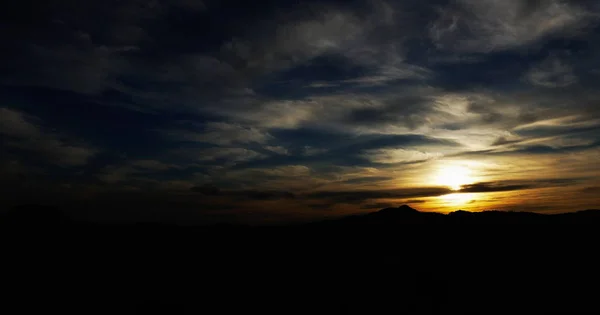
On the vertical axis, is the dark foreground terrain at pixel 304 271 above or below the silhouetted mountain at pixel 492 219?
below

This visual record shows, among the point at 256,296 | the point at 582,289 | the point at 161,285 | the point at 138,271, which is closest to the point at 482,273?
the point at 582,289

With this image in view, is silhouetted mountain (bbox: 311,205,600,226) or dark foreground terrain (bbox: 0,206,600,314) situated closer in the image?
dark foreground terrain (bbox: 0,206,600,314)

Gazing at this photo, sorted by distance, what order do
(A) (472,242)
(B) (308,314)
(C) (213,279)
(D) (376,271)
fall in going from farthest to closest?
(A) (472,242), (D) (376,271), (C) (213,279), (B) (308,314)

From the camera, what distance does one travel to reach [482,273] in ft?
167

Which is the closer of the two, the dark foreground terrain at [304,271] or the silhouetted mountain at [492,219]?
the dark foreground terrain at [304,271]

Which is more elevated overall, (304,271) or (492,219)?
(492,219)

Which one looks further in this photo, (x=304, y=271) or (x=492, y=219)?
(x=492, y=219)

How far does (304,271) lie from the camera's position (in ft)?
174

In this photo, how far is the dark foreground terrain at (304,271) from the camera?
40.9m

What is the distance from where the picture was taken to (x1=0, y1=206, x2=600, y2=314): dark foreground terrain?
40938 millimetres

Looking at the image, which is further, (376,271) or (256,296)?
(376,271)

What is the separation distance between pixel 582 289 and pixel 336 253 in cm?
3081

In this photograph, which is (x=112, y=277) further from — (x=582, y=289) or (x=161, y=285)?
(x=582, y=289)

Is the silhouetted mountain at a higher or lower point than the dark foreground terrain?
higher
